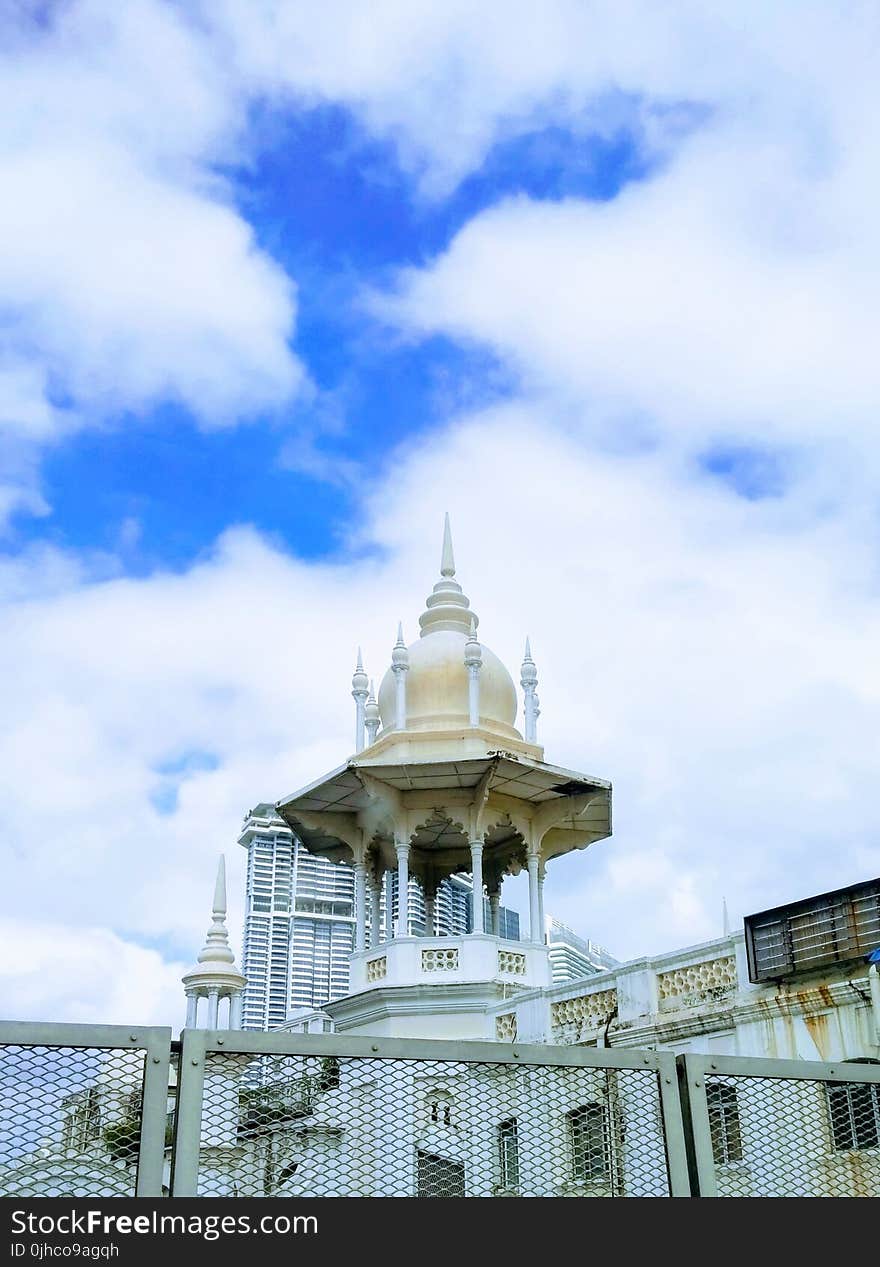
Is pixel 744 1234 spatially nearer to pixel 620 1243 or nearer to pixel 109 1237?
pixel 620 1243

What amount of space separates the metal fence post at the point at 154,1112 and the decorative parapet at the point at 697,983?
15.0 metres

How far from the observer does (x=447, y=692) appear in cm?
2969

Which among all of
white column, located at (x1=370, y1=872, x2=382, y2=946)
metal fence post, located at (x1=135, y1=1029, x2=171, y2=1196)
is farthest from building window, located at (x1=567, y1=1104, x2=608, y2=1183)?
white column, located at (x1=370, y1=872, x2=382, y2=946)

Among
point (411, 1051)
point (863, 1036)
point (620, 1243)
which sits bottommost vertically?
point (620, 1243)

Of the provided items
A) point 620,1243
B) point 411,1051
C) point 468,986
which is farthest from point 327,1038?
point 468,986

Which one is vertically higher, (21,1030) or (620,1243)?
(21,1030)

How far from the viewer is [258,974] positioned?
85000 millimetres

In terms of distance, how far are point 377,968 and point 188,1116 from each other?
78.0 ft

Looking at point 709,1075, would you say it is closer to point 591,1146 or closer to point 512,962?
point 591,1146

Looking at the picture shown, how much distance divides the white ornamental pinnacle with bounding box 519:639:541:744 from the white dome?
0.93ft

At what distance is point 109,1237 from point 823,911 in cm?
1438

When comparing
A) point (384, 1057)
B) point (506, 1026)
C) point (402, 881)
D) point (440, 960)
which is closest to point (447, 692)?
point (402, 881)

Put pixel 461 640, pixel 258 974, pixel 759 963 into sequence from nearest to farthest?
pixel 759 963 < pixel 461 640 < pixel 258 974

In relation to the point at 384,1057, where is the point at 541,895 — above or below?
above
